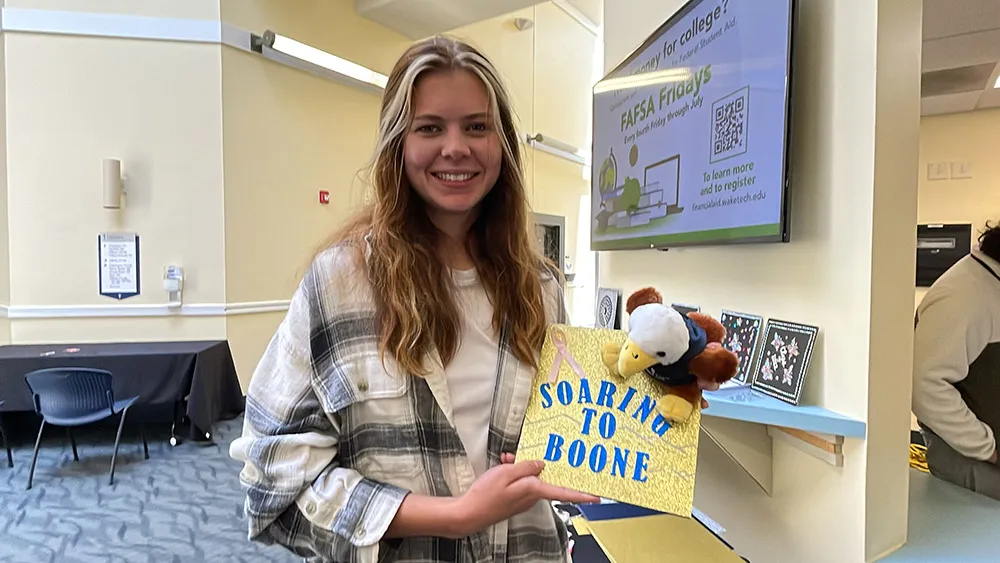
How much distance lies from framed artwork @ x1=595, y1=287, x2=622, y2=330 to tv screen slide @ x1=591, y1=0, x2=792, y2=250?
0.24m

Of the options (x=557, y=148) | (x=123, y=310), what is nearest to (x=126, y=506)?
(x=123, y=310)

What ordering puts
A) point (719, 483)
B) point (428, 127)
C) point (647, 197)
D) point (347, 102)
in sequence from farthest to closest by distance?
1. point (347, 102)
2. point (647, 197)
3. point (719, 483)
4. point (428, 127)

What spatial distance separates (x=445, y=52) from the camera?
0.75 meters

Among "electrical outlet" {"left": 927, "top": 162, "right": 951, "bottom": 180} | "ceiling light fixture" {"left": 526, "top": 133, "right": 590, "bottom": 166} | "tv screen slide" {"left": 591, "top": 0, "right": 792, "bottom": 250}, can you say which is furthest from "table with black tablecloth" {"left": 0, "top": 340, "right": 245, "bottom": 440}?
"electrical outlet" {"left": 927, "top": 162, "right": 951, "bottom": 180}

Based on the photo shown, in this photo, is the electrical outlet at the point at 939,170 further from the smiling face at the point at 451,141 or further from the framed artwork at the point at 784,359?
the smiling face at the point at 451,141

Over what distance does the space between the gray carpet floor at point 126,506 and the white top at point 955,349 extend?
2449mm

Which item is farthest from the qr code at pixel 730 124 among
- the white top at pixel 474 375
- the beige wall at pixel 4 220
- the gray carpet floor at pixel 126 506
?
the beige wall at pixel 4 220

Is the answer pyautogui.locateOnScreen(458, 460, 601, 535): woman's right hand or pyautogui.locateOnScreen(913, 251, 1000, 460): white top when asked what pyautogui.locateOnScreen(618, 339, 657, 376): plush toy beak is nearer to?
pyautogui.locateOnScreen(458, 460, 601, 535): woman's right hand

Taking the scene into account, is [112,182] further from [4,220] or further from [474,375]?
[474,375]

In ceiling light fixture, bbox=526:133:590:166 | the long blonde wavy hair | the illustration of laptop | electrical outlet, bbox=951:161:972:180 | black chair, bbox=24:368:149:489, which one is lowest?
black chair, bbox=24:368:149:489

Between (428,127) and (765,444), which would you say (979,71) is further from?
(428,127)

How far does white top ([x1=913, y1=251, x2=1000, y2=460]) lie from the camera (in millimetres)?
1458

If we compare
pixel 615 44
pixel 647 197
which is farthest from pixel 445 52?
pixel 615 44

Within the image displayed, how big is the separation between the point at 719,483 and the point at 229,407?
3.61 metres
